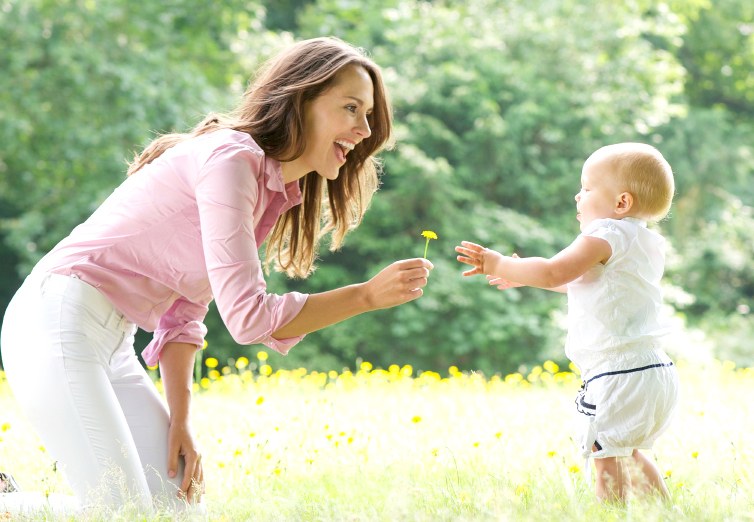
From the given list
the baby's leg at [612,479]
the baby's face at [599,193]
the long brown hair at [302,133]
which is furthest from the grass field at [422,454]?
the long brown hair at [302,133]

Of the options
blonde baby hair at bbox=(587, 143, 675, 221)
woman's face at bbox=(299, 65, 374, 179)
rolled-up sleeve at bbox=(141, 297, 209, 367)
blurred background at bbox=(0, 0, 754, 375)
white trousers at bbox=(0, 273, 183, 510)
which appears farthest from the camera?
blurred background at bbox=(0, 0, 754, 375)

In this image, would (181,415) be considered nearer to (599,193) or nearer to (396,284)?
(396,284)

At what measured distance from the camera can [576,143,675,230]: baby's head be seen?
224 centimetres

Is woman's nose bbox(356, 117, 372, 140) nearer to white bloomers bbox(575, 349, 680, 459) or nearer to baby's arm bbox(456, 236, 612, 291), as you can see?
baby's arm bbox(456, 236, 612, 291)

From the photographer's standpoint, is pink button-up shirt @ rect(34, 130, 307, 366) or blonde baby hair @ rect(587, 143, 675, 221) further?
blonde baby hair @ rect(587, 143, 675, 221)

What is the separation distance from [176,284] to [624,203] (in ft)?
4.88

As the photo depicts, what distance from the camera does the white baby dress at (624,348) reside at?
2.17m

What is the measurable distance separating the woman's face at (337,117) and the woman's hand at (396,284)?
606 mm

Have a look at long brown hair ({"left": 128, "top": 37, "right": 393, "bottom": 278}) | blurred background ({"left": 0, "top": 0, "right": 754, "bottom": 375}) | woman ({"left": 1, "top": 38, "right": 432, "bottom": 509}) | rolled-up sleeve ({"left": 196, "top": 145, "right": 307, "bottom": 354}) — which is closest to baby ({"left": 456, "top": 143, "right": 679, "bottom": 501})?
woman ({"left": 1, "top": 38, "right": 432, "bottom": 509})

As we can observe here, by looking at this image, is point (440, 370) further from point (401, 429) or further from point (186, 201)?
point (186, 201)

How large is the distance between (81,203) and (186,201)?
21.5 feet

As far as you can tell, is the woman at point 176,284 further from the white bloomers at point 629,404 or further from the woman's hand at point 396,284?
the white bloomers at point 629,404

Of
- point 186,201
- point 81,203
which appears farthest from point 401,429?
point 81,203

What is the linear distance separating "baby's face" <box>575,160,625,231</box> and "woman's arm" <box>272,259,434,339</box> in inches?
25.0
